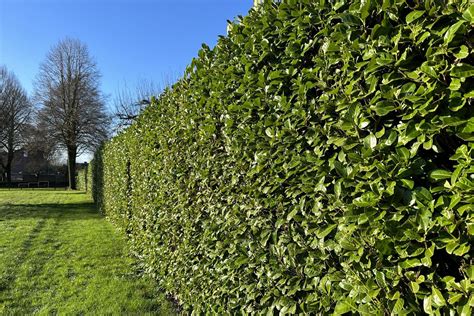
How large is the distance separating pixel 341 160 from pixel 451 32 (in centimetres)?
69

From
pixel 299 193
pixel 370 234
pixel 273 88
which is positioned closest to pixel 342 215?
pixel 370 234

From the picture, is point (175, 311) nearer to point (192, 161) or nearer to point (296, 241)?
point (192, 161)

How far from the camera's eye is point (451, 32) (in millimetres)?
1255

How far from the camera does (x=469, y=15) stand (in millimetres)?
1226

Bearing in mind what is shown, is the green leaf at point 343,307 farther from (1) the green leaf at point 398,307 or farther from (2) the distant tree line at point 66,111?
(2) the distant tree line at point 66,111

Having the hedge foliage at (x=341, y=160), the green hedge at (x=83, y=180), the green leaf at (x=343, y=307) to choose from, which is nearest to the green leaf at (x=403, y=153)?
the hedge foliage at (x=341, y=160)

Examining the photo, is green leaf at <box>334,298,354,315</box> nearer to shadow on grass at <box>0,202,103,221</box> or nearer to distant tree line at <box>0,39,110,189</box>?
shadow on grass at <box>0,202,103,221</box>

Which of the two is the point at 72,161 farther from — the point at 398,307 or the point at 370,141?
the point at 398,307

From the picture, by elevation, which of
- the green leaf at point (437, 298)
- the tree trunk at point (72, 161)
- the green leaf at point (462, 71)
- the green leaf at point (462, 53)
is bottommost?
the green leaf at point (437, 298)

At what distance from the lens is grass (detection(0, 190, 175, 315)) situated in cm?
440

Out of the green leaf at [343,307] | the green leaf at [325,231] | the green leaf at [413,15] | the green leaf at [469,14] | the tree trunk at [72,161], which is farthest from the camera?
the tree trunk at [72,161]

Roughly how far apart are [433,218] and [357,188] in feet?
1.10

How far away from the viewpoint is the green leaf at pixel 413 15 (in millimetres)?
1355

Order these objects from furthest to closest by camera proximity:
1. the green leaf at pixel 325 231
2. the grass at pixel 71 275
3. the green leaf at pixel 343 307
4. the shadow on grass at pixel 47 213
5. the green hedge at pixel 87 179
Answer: the green hedge at pixel 87 179
the shadow on grass at pixel 47 213
the grass at pixel 71 275
the green leaf at pixel 325 231
the green leaf at pixel 343 307
